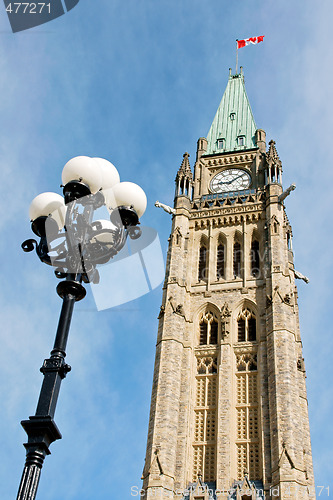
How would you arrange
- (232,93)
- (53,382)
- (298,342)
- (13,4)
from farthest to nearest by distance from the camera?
(232,93) < (298,342) < (13,4) < (53,382)

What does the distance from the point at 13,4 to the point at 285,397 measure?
86.0ft

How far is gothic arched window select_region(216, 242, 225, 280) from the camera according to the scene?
4372cm

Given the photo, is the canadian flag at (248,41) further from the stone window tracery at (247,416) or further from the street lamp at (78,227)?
the street lamp at (78,227)

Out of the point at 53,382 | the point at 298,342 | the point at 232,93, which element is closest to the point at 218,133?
the point at 232,93

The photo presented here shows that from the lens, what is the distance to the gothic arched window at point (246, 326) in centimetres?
3934

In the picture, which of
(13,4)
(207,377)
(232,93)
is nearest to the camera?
(13,4)

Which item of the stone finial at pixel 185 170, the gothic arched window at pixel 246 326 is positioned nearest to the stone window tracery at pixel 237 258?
the gothic arched window at pixel 246 326

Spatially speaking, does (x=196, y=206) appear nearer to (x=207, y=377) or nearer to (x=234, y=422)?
(x=207, y=377)

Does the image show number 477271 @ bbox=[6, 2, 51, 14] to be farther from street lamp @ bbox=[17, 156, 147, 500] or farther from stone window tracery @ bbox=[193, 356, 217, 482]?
stone window tracery @ bbox=[193, 356, 217, 482]

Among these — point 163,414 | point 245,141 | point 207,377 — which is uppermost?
point 245,141

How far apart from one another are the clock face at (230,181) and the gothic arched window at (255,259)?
249 inches

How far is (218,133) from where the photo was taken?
2267 inches

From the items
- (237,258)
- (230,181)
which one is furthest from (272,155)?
(237,258)

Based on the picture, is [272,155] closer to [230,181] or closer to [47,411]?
[230,181]
